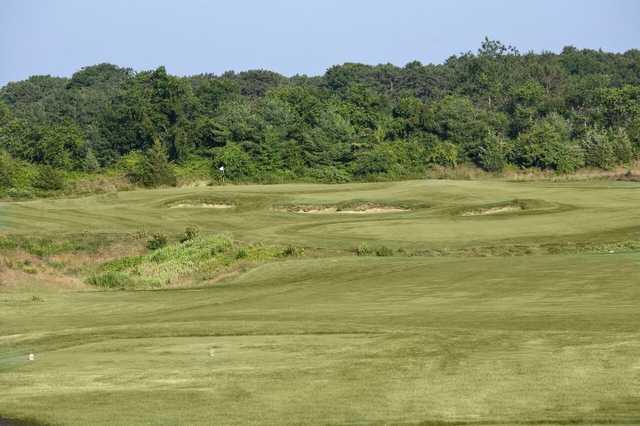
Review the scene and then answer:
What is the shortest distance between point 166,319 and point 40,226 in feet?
107

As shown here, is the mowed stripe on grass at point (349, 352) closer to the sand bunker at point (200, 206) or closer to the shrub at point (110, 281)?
the shrub at point (110, 281)

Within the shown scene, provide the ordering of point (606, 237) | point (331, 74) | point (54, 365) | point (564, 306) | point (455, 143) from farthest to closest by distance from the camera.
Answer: point (331, 74)
point (455, 143)
point (606, 237)
point (564, 306)
point (54, 365)

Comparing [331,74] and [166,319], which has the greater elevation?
[331,74]

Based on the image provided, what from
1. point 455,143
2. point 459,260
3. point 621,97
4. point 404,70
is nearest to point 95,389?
point 459,260

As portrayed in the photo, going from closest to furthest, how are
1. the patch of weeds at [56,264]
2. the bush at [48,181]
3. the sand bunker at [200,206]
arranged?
1. the patch of weeds at [56,264]
2. the sand bunker at [200,206]
3. the bush at [48,181]

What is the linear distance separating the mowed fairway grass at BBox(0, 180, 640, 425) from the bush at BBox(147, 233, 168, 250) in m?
7.86

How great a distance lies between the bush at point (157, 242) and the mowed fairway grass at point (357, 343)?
7.86 meters

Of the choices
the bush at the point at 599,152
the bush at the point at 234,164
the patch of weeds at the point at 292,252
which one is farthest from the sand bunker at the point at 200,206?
the bush at the point at 599,152

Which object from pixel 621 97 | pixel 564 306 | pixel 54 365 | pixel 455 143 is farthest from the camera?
pixel 621 97

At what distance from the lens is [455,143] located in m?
125

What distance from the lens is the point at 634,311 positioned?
2345 cm

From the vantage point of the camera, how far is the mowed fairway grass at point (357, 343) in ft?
49.5

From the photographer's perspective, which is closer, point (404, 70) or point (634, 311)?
point (634, 311)

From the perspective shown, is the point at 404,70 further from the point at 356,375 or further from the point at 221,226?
the point at 356,375
